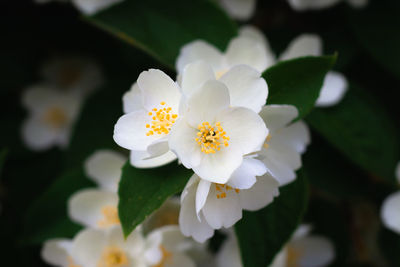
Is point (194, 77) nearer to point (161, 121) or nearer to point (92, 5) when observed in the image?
point (161, 121)

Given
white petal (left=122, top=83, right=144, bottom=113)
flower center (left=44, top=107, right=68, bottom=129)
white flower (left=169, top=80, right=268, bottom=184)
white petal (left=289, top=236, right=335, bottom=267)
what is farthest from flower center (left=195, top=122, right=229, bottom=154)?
flower center (left=44, top=107, right=68, bottom=129)

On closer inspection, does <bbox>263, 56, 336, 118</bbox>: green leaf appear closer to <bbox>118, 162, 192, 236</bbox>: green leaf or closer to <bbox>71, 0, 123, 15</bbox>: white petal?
<bbox>118, 162, 192, 236</bbox>: green leaf

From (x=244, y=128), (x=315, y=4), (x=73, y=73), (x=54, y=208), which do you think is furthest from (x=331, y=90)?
(x=73, y=73)

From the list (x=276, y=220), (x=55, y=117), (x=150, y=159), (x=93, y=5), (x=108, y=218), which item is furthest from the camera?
(x=55, y=117)

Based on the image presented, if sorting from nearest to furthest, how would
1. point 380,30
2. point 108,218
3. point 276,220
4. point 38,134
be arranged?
point 276,220, point 108,218, point 380,30, point 38,134

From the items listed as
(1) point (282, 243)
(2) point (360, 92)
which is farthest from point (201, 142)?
(2) point (360, 92)

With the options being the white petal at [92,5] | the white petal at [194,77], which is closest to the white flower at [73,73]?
the white petal at [92,5]

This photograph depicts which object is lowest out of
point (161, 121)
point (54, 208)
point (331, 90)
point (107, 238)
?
point (54, 208)

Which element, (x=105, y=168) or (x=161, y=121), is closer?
(x=161, y=121)
